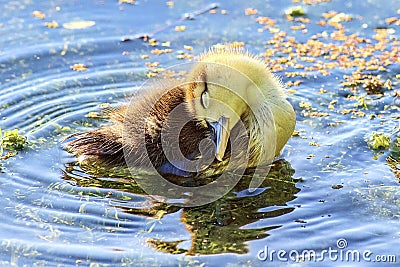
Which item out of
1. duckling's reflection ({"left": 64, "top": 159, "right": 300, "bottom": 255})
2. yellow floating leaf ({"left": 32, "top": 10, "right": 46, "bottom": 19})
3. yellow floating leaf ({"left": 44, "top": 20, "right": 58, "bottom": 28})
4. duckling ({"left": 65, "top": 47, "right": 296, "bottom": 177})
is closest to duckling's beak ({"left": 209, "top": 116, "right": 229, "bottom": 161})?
duckling ({"left": 65, "top": 47, "right": 296, "bottom": 177})

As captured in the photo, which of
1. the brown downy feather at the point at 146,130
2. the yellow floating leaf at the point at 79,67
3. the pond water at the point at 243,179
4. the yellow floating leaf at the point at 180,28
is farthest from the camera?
the yellow floating leaf at the point at 180,28

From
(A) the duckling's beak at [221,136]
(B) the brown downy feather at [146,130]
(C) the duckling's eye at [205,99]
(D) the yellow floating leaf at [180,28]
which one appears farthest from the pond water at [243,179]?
(C) the duckling's eye at [205,99]

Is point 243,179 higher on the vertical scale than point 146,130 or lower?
lower

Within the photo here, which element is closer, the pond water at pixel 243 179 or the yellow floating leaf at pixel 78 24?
the pond water at pixel 243 179

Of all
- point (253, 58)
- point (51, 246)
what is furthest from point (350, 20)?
point (51, 246)

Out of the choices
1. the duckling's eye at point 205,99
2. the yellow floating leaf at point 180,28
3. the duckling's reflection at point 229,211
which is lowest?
the duckling's reflection at point 229,211

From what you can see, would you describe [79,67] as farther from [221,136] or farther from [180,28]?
[221,136]

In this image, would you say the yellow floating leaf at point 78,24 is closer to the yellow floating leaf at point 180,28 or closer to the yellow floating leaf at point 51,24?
the yellow floating leaf at point 51,24

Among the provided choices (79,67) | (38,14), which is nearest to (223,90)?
(79,67)
